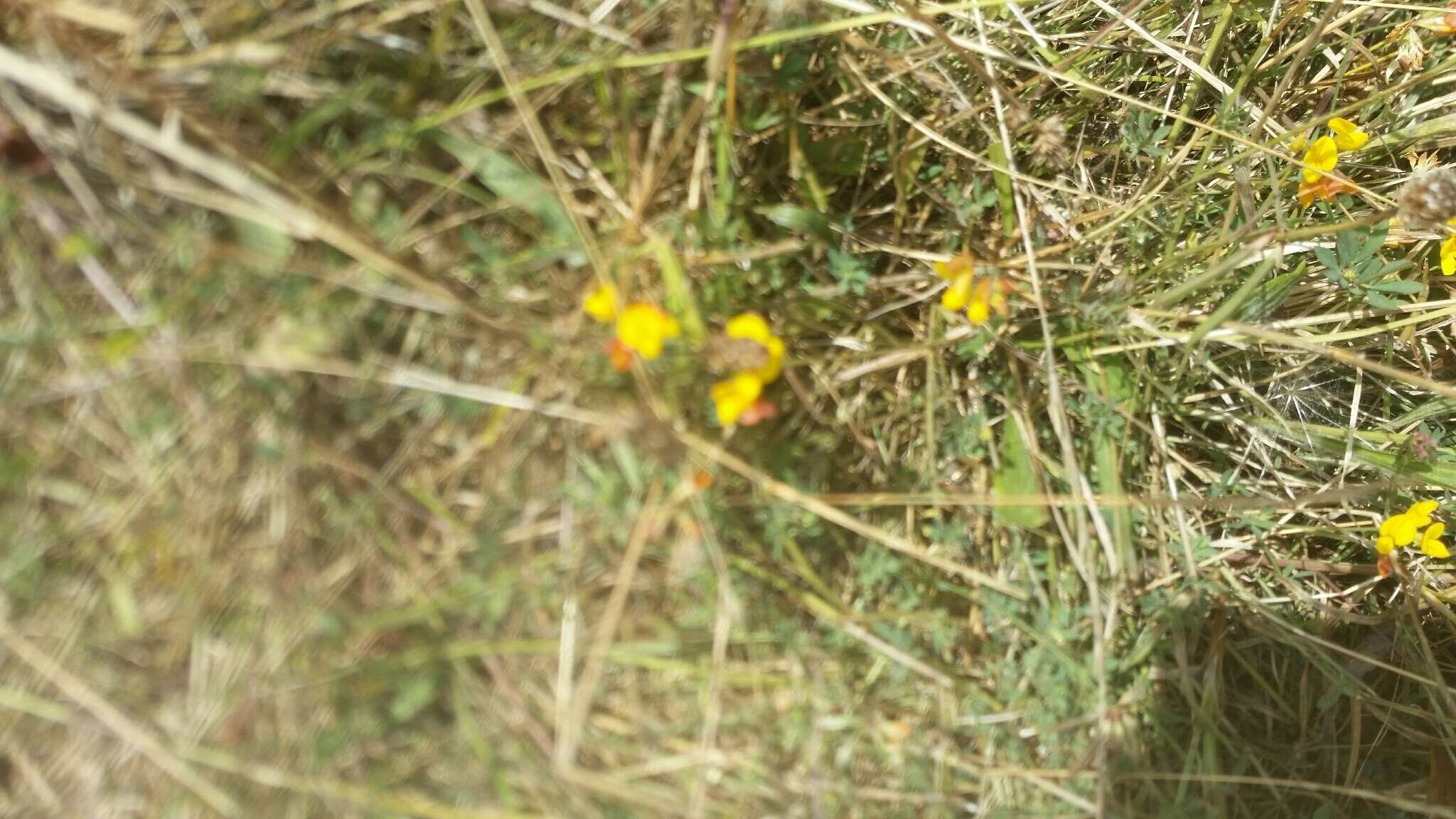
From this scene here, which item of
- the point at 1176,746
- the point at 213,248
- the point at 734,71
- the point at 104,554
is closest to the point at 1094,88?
the point at 734,71

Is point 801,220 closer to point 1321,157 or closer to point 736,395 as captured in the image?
point 736,395

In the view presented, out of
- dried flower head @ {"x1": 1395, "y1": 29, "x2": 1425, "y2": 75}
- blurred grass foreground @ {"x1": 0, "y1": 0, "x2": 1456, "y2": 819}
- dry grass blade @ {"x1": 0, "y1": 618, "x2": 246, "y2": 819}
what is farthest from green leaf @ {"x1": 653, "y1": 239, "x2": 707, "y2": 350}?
dried flower head @ {"x1": 1395, "y1": 29, "x2": 1425, "y2": 75}

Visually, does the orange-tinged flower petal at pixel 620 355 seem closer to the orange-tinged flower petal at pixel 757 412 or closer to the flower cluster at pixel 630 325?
the flower cluster at pixel 630 325

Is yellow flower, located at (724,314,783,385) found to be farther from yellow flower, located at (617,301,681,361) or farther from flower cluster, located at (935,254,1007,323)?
flower cluster, located at (935,254,1007,323)

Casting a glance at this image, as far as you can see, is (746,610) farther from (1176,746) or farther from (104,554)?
(104,554)

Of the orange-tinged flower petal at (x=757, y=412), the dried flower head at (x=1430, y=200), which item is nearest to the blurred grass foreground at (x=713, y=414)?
the orange-tinged flower petal at (x=757, y=412)

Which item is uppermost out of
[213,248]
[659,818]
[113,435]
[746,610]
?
[213,248]
